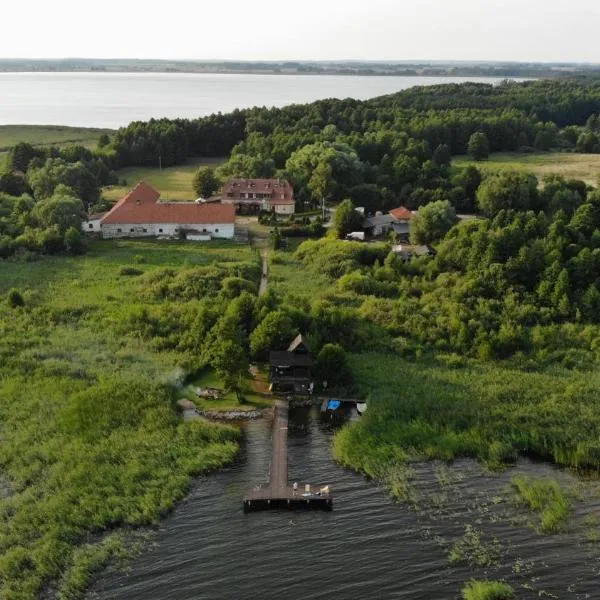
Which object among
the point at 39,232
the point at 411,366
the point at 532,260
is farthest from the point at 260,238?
the point at 411,366

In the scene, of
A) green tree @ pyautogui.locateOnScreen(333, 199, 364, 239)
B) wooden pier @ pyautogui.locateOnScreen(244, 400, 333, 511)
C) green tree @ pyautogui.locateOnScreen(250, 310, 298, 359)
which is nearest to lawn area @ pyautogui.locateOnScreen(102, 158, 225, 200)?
green tree @ pyautogui.locateOnScreen(333, 199, 364, 239)

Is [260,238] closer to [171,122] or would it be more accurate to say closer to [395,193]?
[395,193]

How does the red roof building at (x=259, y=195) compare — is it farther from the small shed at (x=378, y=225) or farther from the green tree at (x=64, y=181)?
the green tree at (x=64, y=181)

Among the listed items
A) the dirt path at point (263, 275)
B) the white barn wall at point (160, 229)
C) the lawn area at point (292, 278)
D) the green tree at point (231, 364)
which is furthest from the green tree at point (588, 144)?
the green tree at point (231, 364)

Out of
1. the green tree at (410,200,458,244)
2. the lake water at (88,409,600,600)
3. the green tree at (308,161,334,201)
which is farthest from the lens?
the green tree at (308,161,334,201)

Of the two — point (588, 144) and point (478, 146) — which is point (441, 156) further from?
point (588, 144)

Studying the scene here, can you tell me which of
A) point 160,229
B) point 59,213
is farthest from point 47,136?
point 59,213

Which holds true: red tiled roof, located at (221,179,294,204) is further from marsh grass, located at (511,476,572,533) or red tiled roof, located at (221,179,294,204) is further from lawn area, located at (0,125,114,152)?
marsh grass, located at (511,476,572,533)
